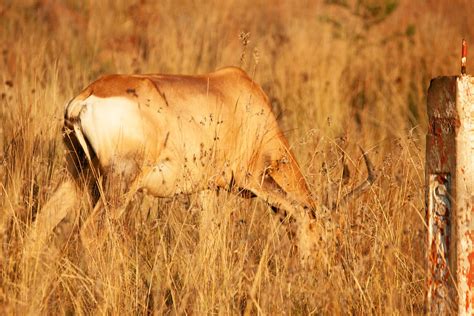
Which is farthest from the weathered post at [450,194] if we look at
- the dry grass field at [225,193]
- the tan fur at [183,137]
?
the tan fur at [183,137]

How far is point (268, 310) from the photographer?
3812mm

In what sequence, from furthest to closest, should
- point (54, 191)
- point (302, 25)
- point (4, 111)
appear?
point (302, 25) < point (4, 111) < point (54, 191)

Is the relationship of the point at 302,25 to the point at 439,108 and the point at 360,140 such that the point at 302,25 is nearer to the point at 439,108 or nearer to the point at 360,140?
the point at 360,140

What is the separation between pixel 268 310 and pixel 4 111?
371 centimetres

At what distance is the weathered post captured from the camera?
10.8ft

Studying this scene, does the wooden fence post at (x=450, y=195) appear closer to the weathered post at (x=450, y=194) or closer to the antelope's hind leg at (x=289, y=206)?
the weathered post at (x=450, y=194)

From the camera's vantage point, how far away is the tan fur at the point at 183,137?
16.8 ft

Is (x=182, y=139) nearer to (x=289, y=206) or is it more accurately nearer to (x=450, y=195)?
(x=289, y=206)

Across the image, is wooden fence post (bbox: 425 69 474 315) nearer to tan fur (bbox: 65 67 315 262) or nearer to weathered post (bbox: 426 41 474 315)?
weathered post (bbox: 426 41 474 315)

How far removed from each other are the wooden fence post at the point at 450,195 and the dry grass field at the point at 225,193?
372 mm

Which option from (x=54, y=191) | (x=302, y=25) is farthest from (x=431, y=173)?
(x=302, y=25)

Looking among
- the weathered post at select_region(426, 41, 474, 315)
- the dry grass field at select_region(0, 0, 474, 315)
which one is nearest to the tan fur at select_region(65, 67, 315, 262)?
the dry grass field at select_region(0, 0, 474, 315)

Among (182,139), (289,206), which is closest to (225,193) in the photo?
(182,139)

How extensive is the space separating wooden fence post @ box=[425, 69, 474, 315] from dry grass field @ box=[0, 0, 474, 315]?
372 mm
